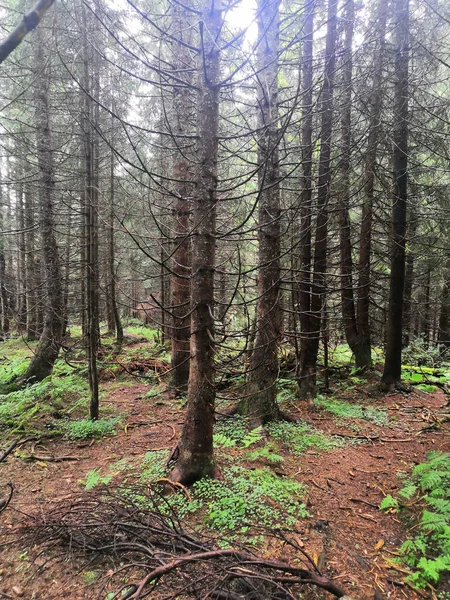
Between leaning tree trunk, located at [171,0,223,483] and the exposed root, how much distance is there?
0.80 m

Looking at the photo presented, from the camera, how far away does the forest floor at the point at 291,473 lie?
2891mm

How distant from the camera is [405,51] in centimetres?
780

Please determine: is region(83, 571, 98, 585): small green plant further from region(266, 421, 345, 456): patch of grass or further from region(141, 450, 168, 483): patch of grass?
region(266, 421, 345, 456): patch of grass

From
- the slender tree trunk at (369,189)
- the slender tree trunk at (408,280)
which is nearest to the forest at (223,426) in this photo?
the slender tree trunk at (369,189)

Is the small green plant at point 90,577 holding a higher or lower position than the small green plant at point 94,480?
higher

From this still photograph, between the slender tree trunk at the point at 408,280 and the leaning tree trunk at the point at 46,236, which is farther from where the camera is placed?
the slender tree trunk at the point at 408,280

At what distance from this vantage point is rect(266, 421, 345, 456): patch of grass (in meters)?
5.47

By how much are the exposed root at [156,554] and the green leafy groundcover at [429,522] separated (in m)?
0.87

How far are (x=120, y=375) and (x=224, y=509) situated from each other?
773 centimetres

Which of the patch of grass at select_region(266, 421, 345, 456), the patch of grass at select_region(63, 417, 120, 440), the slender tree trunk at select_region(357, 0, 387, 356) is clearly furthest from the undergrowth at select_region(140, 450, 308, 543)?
the slender tree trunk at select_region(357, 0, 387, 356)

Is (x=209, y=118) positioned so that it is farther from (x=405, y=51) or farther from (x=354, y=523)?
(x=405, y=51)

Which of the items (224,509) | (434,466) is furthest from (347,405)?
(224,509)

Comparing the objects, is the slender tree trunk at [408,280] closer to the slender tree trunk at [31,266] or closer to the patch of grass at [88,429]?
the patch of grass at [88,429]

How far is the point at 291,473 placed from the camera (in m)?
4.64
